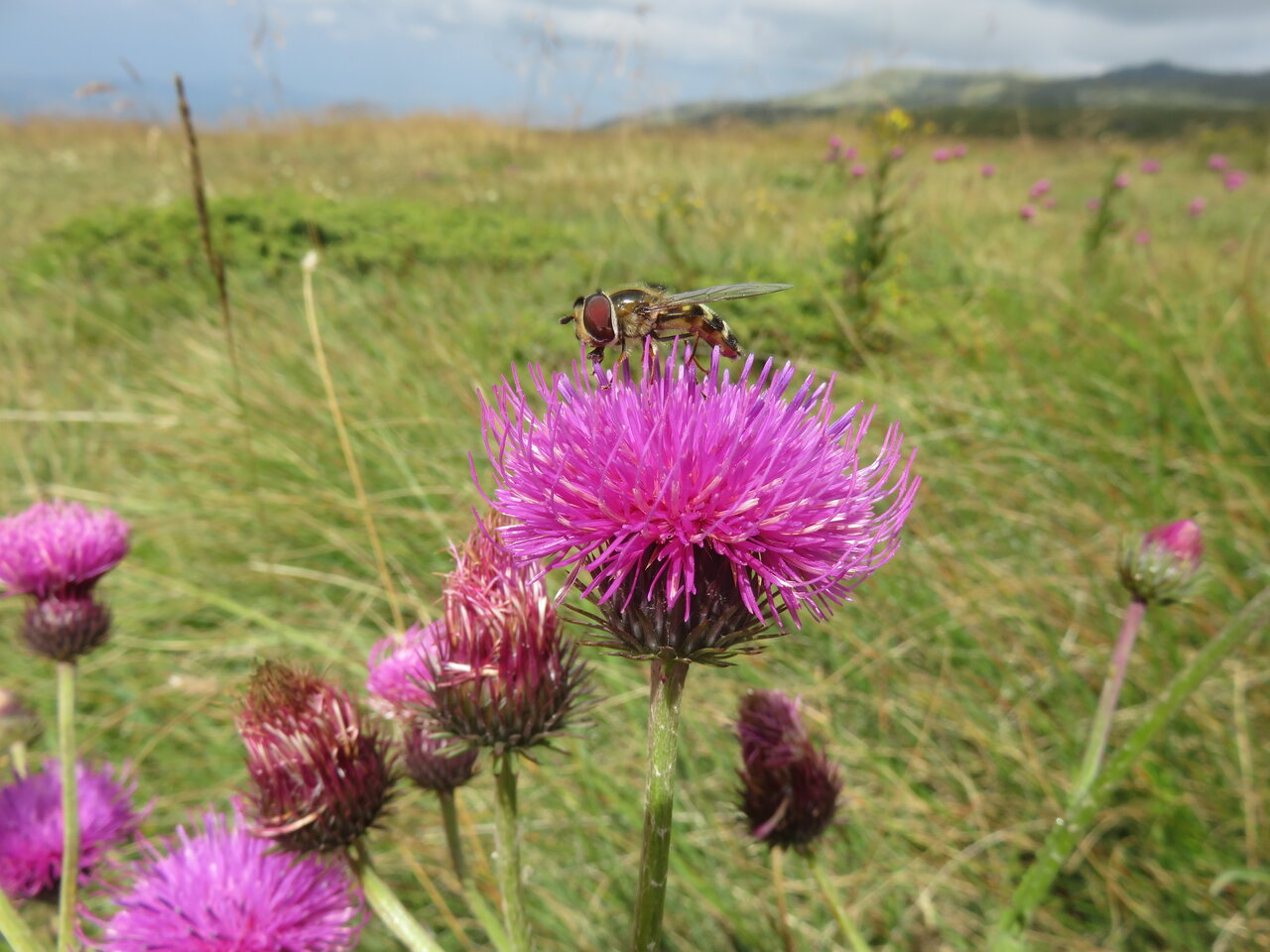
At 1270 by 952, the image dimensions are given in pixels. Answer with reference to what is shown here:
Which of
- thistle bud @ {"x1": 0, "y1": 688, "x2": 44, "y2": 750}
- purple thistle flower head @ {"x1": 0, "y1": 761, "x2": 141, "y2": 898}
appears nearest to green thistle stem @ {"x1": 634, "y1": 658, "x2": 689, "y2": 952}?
purple thistle flower head @ {"x1": 0, "y1": 761, "x2": 141, "y2": 898}

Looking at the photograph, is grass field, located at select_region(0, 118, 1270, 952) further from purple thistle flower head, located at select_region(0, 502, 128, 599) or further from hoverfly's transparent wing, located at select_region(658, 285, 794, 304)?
hoverfly's transparent wing, located at select_region(658, 285, 794, 304)

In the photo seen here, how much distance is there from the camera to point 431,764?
167 cm

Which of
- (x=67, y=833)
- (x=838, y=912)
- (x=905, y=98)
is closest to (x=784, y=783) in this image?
(x=838, y=912)

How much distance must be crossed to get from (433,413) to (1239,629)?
3.88 meters

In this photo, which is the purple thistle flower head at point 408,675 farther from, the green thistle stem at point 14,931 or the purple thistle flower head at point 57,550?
the purple thistle flower head at point 57,550

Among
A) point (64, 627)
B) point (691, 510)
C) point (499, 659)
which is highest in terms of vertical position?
point (691, 510)

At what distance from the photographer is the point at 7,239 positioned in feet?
32.9

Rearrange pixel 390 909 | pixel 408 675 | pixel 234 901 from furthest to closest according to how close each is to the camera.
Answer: pixel 408 675, pixel 234 901, pixel 390 909

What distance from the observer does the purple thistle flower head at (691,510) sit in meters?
1.23

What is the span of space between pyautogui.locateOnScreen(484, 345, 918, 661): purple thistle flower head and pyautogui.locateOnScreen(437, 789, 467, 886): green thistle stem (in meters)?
0.57

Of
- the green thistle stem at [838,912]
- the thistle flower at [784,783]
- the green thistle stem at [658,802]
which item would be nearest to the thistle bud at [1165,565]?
the thistle flower at [784,783]

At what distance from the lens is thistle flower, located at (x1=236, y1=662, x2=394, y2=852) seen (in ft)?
4.88

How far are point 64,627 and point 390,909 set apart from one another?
1257 millimetres

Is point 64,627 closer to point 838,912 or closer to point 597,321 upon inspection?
point 597,321
